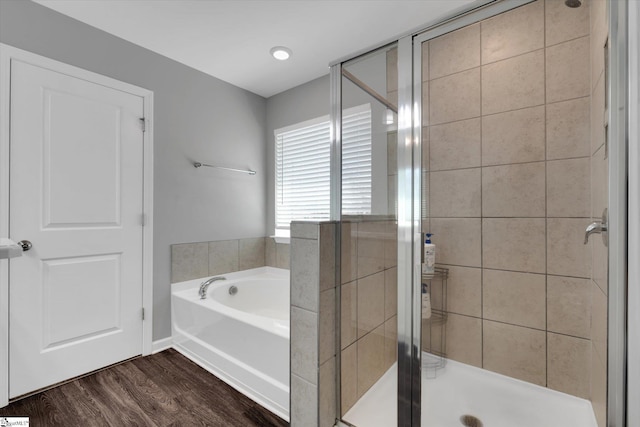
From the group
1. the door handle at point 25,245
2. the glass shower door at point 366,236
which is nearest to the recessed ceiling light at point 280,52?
the glass shower door at point 366,236

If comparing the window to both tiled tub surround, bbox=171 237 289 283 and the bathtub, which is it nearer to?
tiled tub surround, bbox=171 237 289 283

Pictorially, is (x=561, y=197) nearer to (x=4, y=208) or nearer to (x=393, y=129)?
(x=393, y=129)

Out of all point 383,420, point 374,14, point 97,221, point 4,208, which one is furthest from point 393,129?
point 4,208

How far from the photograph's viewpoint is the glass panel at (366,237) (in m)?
1.30

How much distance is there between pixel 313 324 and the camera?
4.37 ft

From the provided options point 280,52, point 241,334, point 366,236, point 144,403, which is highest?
point 280,52

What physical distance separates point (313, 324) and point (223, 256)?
1646 millimetres

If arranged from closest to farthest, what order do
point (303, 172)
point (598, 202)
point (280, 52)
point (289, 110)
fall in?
1. point (598, 202)
2. point (280, 52)
3. point (303, 172)
4. point (289, 110)

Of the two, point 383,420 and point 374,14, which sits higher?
point 374,14

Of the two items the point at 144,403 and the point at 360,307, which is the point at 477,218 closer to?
the point at 360,307

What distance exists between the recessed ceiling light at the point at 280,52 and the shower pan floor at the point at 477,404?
2.24 metres

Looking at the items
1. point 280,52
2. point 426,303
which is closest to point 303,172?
point 280,52

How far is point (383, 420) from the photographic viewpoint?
130cm

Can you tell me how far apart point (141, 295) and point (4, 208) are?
3.13 ft
